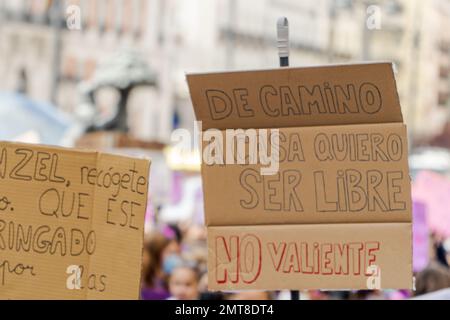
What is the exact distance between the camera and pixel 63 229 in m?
4.87

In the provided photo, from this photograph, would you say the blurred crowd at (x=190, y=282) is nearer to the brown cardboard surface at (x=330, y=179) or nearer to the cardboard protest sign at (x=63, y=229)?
the brown cardboard surface at (x=330, y=179)

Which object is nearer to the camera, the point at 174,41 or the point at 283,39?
the point at 283,39

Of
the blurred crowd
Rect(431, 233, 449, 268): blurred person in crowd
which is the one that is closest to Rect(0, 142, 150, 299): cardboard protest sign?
the blurred crowd

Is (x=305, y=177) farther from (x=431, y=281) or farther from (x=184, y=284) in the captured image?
(x=184, y=284)

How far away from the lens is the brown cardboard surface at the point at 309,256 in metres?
5.09

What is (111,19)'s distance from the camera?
208 ft

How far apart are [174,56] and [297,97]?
59.6 metres

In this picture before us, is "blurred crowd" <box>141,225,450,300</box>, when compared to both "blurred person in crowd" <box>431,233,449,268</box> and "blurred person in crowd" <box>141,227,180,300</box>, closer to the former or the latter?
"blurred person in crowd" <box>141,227,180,300</box>

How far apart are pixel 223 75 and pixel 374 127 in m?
0.50

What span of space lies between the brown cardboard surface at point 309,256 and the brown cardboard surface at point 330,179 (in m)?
0.04

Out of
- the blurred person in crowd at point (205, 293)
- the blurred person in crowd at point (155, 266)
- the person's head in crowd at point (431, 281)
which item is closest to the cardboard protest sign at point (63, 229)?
the blurred person in crowd at point (205, 293)

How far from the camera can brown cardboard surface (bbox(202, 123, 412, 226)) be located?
511cm

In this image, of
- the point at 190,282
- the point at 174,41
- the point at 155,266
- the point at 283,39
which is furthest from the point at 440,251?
the point at 174,41

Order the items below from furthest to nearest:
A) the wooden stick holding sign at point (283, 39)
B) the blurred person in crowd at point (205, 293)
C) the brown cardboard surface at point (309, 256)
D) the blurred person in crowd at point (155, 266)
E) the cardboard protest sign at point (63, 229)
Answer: the blurred person in crowd at point (155, 266)
the blurred person in crowd at point (205, 293)
the wooden stick holding sign at point (283, 39)
the brown cardboard surface at point (309, 256)
the cardboard protest sign at point (63, 229)
